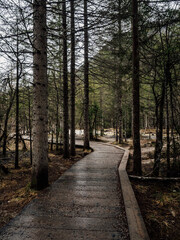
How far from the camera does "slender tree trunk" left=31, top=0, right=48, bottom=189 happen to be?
3885 millimetres

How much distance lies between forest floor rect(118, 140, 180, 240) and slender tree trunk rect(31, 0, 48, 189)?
9.44 feet

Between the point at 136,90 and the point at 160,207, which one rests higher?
the point at 136,90

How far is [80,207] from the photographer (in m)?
3.02

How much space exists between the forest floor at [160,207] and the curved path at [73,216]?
0.65m

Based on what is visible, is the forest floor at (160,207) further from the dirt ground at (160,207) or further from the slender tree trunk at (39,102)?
the slender tree trunk at (39,102)

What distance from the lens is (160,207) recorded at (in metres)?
3.51

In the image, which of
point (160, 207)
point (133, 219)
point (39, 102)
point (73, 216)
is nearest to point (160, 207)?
point (160, 207)

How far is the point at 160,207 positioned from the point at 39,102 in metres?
4.22

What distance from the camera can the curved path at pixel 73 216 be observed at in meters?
2.22

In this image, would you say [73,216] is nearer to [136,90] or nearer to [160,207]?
[160,207]

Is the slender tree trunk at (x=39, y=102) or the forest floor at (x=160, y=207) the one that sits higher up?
the slender tree trunk at (x=39, y=102)

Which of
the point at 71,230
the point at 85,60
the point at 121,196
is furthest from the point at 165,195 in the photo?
the point at 85,60

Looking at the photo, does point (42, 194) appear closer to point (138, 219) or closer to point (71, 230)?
point (71, 230)

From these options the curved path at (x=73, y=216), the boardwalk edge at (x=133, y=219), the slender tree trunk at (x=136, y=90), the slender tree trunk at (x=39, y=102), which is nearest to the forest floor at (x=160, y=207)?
the boardwalk edge at (x=133, y=219)
